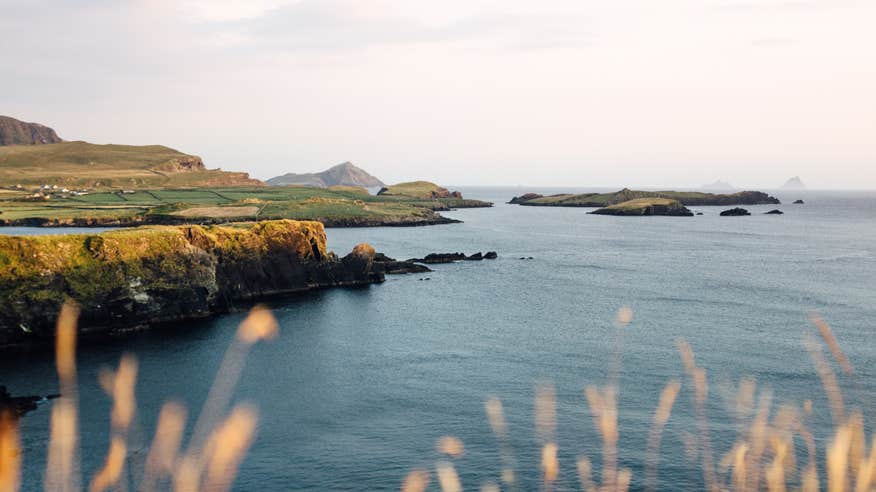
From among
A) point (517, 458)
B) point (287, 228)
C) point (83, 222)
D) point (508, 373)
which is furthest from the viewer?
point (83, 222)

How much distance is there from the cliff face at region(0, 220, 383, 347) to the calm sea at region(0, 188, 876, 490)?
4926 millimetres

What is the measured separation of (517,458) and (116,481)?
82.2 feet

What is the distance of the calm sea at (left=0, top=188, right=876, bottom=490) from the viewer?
43.0 m

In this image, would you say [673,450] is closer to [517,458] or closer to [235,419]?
[517,458]

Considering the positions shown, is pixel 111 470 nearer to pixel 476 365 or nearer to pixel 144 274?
pixel 476 365

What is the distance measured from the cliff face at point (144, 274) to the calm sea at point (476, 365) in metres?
4.93

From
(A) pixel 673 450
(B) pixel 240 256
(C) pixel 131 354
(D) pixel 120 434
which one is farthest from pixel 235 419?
(B) pixel 240 256

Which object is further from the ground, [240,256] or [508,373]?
[240,256]

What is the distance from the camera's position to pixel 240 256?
9819cm

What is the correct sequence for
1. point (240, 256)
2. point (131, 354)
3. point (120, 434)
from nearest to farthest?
point (120, 434), point (131, 354), point (240, 256)

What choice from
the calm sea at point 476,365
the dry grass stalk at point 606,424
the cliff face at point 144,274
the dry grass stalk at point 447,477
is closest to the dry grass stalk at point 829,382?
the calm sea at point 476,365

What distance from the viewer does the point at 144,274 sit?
261 ft

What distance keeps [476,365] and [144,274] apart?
43833 millimetres

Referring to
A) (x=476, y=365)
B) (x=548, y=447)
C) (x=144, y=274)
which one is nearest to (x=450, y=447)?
(x=548, y=447)
